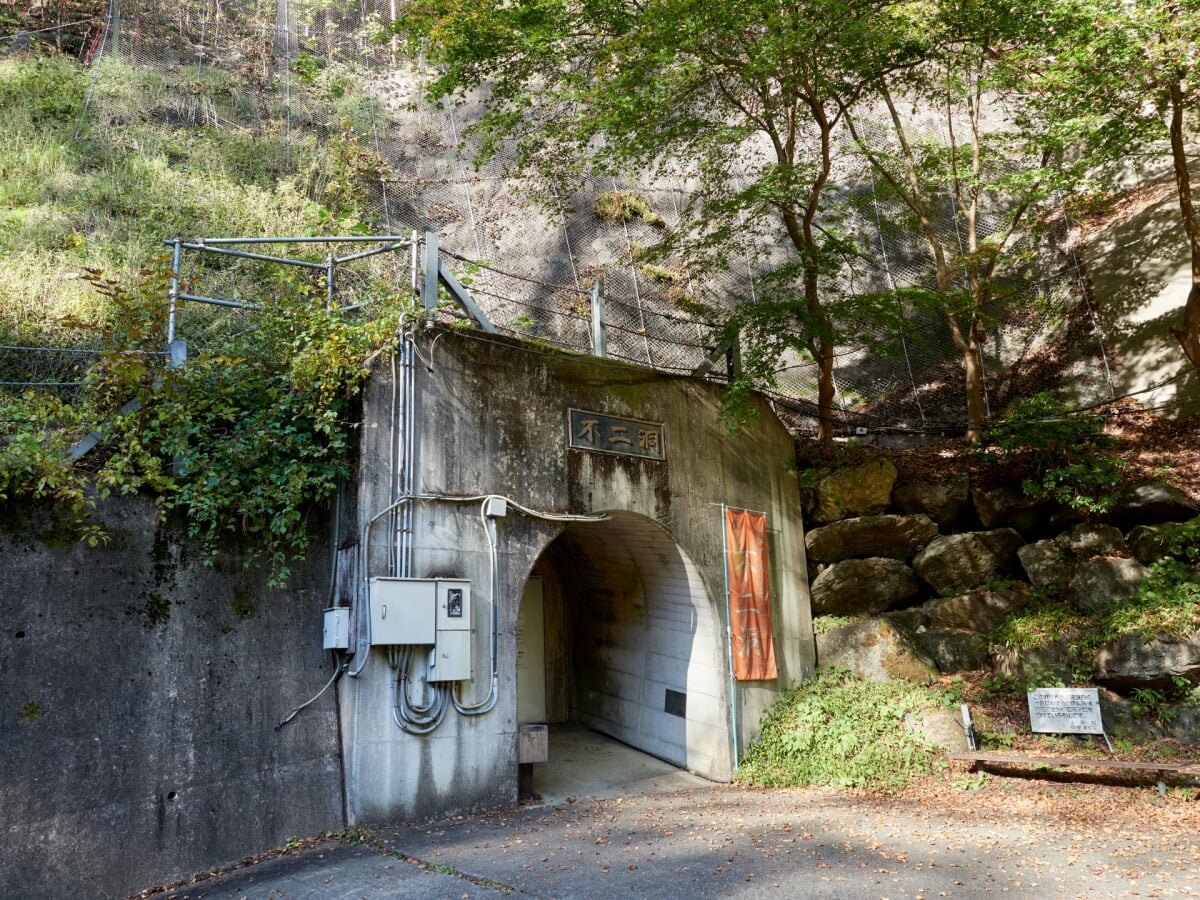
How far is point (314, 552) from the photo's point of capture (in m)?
7.12

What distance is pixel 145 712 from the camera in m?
5.93

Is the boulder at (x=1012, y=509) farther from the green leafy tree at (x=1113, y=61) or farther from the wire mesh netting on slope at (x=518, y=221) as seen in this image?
the green leafy tree at (x=1113, y=61)

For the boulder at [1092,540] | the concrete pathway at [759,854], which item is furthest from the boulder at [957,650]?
the concrete pathway at [759,854]

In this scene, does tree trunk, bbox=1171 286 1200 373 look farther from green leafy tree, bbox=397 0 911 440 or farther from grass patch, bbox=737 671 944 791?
grass patch, bbox=737 671 944 791

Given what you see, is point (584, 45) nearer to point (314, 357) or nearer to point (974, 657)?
point (314, 357)

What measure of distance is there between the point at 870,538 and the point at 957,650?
Result: 1879mm

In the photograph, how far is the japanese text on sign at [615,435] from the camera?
8.70m

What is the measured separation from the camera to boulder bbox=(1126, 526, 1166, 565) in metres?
9.76

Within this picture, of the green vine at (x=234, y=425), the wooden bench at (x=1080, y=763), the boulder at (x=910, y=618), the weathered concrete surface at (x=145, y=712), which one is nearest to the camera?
the weathered concrete surface at (x=145, y=712)

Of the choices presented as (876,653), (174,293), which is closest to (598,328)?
(174,293)

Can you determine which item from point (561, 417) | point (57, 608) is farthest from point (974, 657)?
point (57, 608)

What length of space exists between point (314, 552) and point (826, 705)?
6.45 metres

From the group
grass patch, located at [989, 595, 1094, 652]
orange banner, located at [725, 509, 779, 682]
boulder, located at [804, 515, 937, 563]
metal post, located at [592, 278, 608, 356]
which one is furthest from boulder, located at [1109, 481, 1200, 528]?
metal post, located at [592, 278, 608, 356]

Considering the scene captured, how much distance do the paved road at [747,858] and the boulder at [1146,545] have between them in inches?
134
